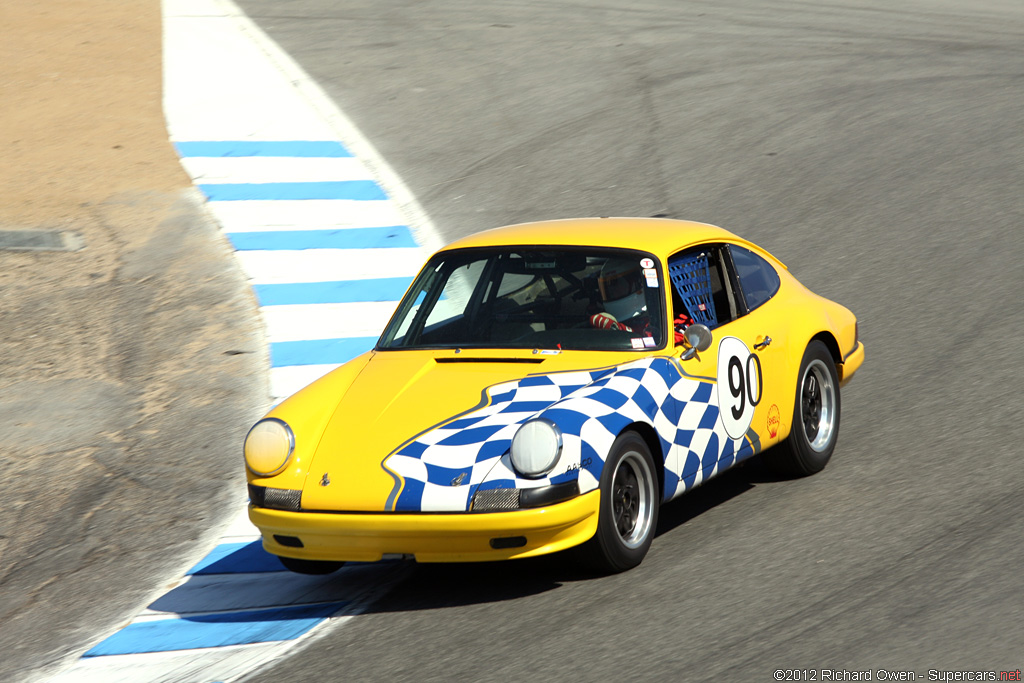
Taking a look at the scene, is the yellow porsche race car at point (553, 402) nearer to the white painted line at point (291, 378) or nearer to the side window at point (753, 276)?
the side window at point (753, 276)

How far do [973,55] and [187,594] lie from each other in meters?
12.6

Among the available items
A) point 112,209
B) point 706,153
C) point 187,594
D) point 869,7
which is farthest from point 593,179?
point 869,7

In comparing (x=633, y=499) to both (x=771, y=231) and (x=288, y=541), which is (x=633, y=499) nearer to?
(x=288, y=541)

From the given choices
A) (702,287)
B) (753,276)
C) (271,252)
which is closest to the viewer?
(702,287)

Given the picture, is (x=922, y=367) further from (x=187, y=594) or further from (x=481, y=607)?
(x=187, y=594)

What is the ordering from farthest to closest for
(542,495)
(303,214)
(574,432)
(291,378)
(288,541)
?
(303,214) < (291,378) < (288,541) < (574,432) < (542,495)

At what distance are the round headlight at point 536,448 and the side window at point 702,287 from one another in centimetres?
133

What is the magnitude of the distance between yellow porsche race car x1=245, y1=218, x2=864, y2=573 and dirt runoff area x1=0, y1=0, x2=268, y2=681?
4.36ft

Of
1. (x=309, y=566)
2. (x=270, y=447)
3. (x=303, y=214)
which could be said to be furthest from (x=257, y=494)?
(x=303, y=214)

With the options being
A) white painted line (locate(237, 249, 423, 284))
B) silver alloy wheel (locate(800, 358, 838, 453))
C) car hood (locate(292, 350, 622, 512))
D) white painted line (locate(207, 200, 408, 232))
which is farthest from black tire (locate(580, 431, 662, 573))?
white painted line (locate(207, 200, 408, 232))

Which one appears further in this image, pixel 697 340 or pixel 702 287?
pixel 702 287

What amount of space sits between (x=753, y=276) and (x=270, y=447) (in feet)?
8.86

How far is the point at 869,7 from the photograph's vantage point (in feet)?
60.2

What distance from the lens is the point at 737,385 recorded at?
5.82 m
